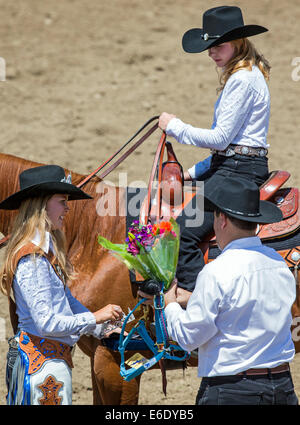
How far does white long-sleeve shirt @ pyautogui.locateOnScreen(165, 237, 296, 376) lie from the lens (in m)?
2.89

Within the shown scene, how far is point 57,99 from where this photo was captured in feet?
38.1

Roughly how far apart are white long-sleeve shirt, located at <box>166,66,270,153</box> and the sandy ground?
17.1 ft

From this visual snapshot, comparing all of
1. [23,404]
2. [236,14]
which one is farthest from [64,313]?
[236,14]

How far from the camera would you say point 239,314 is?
9.55ft

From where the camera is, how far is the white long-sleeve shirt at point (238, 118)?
4.08 metres

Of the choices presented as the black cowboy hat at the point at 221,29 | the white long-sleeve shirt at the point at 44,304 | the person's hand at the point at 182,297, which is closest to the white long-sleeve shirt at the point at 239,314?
the white long-sleeve shirt at the point at 44,304

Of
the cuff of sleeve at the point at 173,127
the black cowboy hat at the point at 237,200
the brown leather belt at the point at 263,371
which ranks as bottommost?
the brown leather belt at the point at 263,371

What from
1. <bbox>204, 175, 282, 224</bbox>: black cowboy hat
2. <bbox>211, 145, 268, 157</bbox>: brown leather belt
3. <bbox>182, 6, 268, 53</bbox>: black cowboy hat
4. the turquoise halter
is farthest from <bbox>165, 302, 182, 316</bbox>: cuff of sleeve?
<bbox>182, 6, 268, 53</bbox>: black cowboy hat

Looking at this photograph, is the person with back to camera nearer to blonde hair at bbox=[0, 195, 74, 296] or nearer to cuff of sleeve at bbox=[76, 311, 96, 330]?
cuff of sleeve at bbox=[76, 311, 96, 330]

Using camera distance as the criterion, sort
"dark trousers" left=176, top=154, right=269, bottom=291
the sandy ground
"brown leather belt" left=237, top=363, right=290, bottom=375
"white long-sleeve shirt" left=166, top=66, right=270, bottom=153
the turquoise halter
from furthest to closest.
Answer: the sandy ground
"dark trousers" left=176, top=154, right=269, bottom=291
"white long-sleeve shirt" left=166, top=66, right=270, bottom=153
the turquoise halter
"brown leather belt" left=237, top=363, right=290, bottom=375

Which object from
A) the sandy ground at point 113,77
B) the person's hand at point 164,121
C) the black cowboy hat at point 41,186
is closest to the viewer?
the black cowboy hat at point 41,186

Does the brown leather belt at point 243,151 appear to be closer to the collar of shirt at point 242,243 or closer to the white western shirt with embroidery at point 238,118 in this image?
the white western shirt with embroidery at point 238,118

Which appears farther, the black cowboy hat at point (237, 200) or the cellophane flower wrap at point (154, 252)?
the cellophane flower wrap at point (154, 252)

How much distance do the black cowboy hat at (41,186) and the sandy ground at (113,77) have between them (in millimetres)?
6076
